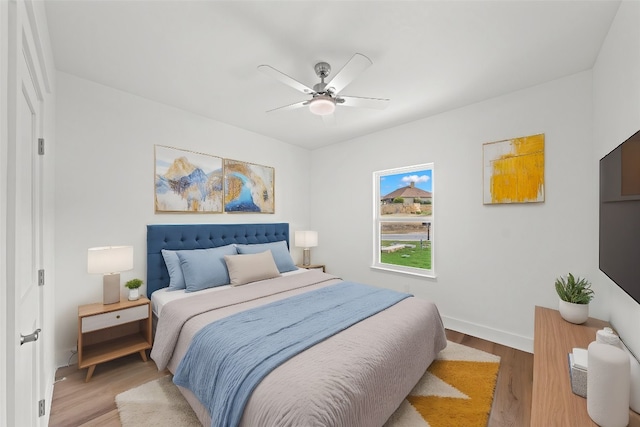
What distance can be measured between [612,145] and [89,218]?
4.21 m

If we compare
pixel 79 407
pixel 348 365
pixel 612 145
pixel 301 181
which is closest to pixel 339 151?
pixel 301 181

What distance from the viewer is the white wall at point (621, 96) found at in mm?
1408

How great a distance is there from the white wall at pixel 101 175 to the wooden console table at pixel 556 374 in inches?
130

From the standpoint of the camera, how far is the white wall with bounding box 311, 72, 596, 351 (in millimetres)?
2354

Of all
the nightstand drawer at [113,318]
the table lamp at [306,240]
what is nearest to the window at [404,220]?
the table lamp at [306,240]

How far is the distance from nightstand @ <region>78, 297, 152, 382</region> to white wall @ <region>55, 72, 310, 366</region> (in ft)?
0.68

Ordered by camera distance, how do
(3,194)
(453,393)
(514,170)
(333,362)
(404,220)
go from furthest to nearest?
1. (404,220)
2. (514,170)
3. (453,393)
4. (333,362)
5. (3,194)

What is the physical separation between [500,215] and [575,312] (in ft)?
3.74

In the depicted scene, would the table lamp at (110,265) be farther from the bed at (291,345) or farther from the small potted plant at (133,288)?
the bed at (291,345)

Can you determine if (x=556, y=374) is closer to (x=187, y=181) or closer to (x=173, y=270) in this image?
(x=173, y=270)

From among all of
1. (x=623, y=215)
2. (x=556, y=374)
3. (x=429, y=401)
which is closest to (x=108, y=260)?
(x=429, y=401)

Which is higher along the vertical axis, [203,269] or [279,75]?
[279,75]

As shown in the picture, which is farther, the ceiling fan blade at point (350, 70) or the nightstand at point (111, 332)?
the nightstand at point (111, 332)

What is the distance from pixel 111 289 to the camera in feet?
7.93
